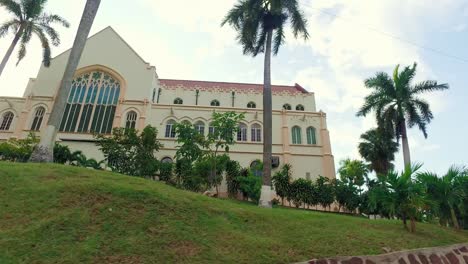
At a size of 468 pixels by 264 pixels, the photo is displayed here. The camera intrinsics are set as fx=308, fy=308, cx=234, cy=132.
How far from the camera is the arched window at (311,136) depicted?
31.8 meters

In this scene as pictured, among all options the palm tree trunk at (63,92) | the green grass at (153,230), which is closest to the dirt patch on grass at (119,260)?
the green grass at (153,230)

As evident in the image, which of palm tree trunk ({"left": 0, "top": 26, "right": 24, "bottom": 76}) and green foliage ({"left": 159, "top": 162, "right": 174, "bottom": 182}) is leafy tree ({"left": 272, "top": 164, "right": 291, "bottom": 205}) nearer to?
green foliage ({"left": 159, "top": 162, "right": 174, "bottom": 182})

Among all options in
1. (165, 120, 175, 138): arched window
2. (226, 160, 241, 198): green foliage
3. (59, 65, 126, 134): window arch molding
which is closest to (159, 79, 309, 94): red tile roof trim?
(59, 65, 126, 134): window arch molding

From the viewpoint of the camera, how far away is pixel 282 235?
375 inches

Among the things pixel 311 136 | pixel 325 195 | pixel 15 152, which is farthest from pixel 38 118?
pixel 325 195

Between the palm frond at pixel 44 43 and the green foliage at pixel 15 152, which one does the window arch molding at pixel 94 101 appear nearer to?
the palm frond at pixel 44 43

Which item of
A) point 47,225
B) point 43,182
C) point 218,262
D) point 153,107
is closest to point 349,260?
point 218,262

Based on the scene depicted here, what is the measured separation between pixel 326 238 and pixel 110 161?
1802cm

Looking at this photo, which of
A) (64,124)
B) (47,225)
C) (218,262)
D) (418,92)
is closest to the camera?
(218,262)

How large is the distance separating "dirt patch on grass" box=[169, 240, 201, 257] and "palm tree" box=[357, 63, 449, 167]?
2084cm

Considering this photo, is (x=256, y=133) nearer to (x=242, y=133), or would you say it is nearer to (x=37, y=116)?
(x=242, y=133)

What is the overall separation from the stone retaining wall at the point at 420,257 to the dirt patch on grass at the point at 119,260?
4178 millimetres

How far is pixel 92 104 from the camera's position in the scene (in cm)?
3256

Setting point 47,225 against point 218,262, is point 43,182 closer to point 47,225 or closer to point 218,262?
point 47,225
